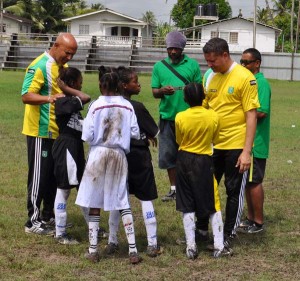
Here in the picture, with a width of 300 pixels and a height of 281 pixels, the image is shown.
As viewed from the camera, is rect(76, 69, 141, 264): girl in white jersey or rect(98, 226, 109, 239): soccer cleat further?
rect(98, 226, 109, 239): soccer cleat

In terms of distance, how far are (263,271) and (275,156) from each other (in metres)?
6.57

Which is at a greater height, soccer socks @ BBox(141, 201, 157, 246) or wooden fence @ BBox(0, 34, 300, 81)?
wooden fence @ BBox(0, 34, 300, 81)

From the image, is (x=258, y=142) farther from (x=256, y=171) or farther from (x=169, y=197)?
(x=169, y=197)

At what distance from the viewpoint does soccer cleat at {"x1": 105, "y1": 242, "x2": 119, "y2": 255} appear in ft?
19.4

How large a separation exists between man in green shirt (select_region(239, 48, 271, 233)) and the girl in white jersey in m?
1.53

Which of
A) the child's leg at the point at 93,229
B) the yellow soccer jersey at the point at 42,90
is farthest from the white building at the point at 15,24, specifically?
the child's leg at the point at 93,229

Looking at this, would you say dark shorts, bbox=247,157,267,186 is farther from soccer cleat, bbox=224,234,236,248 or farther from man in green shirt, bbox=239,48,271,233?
soccer cleat, bbox=224,234,236,248

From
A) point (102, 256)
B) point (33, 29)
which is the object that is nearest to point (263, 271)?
point (102, 256)

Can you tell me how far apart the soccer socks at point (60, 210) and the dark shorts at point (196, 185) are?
3.56 feet

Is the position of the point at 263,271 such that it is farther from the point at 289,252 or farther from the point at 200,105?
the point at 200,105

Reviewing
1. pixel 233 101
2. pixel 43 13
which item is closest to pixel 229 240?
pixel 233 101

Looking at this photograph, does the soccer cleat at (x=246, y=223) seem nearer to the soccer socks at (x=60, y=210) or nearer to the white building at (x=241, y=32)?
the soccer socks at (x=60, y=210)

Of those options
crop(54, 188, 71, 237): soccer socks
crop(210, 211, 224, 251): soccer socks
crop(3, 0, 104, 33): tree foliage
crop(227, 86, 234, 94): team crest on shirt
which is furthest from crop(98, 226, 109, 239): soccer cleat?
crop(3, 0, 104, 33): tree foliage

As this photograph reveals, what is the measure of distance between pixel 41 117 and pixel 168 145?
2.10 m
